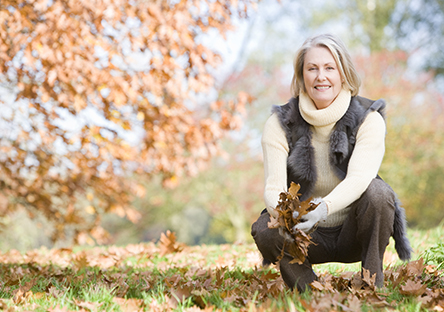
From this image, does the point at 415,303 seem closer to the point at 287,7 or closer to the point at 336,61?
the point at 336,61

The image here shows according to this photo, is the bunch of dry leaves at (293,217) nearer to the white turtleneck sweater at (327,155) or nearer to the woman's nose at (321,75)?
the white turtleneck sweater at (327,155)

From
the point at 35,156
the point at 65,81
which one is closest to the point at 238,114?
the point at 65,81

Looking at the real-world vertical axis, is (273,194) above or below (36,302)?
above

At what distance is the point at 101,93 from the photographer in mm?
4062

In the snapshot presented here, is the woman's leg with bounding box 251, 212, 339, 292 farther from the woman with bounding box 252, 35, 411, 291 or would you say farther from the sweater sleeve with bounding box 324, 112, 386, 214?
the sweater sleeve with bounding box 324, 112, 386, 214

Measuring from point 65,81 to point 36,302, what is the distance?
235cm

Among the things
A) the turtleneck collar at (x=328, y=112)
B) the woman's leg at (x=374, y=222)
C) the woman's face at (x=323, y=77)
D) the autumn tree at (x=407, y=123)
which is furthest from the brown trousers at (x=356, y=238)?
the autumn tree at (x=407, y=123)

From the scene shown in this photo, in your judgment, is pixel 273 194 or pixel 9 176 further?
pixel 9 176

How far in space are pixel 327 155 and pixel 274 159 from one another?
0.90ft

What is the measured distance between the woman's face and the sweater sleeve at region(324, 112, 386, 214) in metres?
0.22

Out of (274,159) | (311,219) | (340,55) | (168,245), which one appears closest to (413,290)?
(311,219)

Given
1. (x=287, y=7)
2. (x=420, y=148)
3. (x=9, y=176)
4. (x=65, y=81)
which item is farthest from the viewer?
(x=287, y=7)

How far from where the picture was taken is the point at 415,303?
5.38 ft

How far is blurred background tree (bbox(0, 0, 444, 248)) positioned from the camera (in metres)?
4.17
